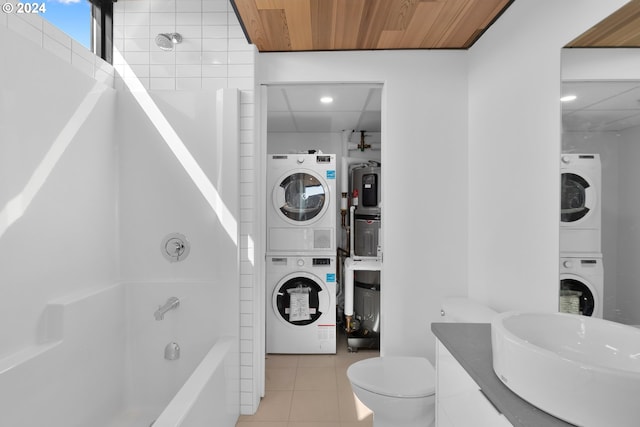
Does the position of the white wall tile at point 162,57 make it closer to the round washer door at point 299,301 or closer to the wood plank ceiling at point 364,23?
the wood plank ceiling at point 364,23

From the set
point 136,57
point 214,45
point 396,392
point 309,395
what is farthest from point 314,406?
point 136,57

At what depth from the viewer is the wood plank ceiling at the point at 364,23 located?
5.77ft

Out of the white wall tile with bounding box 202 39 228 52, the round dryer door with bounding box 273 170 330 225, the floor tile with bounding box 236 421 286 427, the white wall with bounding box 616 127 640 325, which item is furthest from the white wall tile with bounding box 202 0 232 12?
the floor tile with bounding box 236 421 286 427

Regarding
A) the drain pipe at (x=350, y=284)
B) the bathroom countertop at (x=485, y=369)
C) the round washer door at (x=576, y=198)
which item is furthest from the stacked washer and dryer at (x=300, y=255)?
the round washer door at (x=576, y=198)

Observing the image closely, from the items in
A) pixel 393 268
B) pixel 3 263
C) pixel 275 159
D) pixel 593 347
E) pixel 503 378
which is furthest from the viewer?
pixel 275 159

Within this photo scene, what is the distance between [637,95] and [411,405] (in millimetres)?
1513

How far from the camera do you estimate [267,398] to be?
237 cm

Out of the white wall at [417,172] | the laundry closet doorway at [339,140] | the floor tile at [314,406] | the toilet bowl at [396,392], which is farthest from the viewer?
the laundry closet doorway at [339,140]

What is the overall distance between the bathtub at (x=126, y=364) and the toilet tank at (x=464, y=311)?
1307mm

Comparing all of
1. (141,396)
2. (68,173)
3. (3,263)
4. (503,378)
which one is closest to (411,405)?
(503,378)

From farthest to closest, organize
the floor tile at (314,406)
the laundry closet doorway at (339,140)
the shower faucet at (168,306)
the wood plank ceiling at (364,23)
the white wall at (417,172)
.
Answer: the laundry closet doorway at (339,140) → the white wall at (417,172) → the floor tile at (314,406) → the shower faucet at (168,306) → the wood plank ceiling at (364,23)

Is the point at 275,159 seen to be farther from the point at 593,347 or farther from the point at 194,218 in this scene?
the point at 593,347

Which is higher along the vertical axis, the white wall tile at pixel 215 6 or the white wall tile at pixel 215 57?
the white wall tile at pixel 215 6

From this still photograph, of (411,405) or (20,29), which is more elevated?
(20,29)
